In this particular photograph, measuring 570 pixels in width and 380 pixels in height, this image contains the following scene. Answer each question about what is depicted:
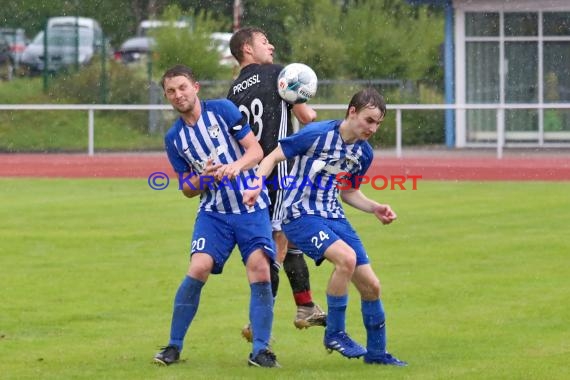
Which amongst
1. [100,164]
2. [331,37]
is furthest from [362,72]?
[100,164]

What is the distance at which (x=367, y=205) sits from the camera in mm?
7941

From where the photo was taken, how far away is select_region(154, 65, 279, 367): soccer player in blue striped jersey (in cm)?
769

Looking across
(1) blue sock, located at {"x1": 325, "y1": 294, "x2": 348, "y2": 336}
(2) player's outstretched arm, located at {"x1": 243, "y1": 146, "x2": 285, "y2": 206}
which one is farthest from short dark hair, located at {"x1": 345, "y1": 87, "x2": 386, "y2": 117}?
(1) blue sock, located at {"x1": 325, "y1": 294, "x2": 348, "y2": 336}

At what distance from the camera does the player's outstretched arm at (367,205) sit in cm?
774

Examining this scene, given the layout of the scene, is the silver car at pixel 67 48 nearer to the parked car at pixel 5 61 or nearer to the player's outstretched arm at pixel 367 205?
the parked car at pixel 5 61

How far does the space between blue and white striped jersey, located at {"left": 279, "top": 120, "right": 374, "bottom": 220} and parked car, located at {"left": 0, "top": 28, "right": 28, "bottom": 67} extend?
29729mm

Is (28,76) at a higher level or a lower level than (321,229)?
higher

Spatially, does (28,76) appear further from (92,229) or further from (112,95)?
(92,229)

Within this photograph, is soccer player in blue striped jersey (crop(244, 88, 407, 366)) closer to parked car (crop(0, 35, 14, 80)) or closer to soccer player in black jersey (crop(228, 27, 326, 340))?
soccer player in black jersey (crop(228, 27, 326, 340))

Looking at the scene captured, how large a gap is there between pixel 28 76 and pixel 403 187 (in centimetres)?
1791

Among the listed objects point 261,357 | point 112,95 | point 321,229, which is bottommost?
point 261,357

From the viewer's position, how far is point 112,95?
32469mm

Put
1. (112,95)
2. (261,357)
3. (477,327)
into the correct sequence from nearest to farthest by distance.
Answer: (261,357) → (477,327) → (112,95)

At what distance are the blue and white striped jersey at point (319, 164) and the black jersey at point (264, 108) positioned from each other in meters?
0.89
